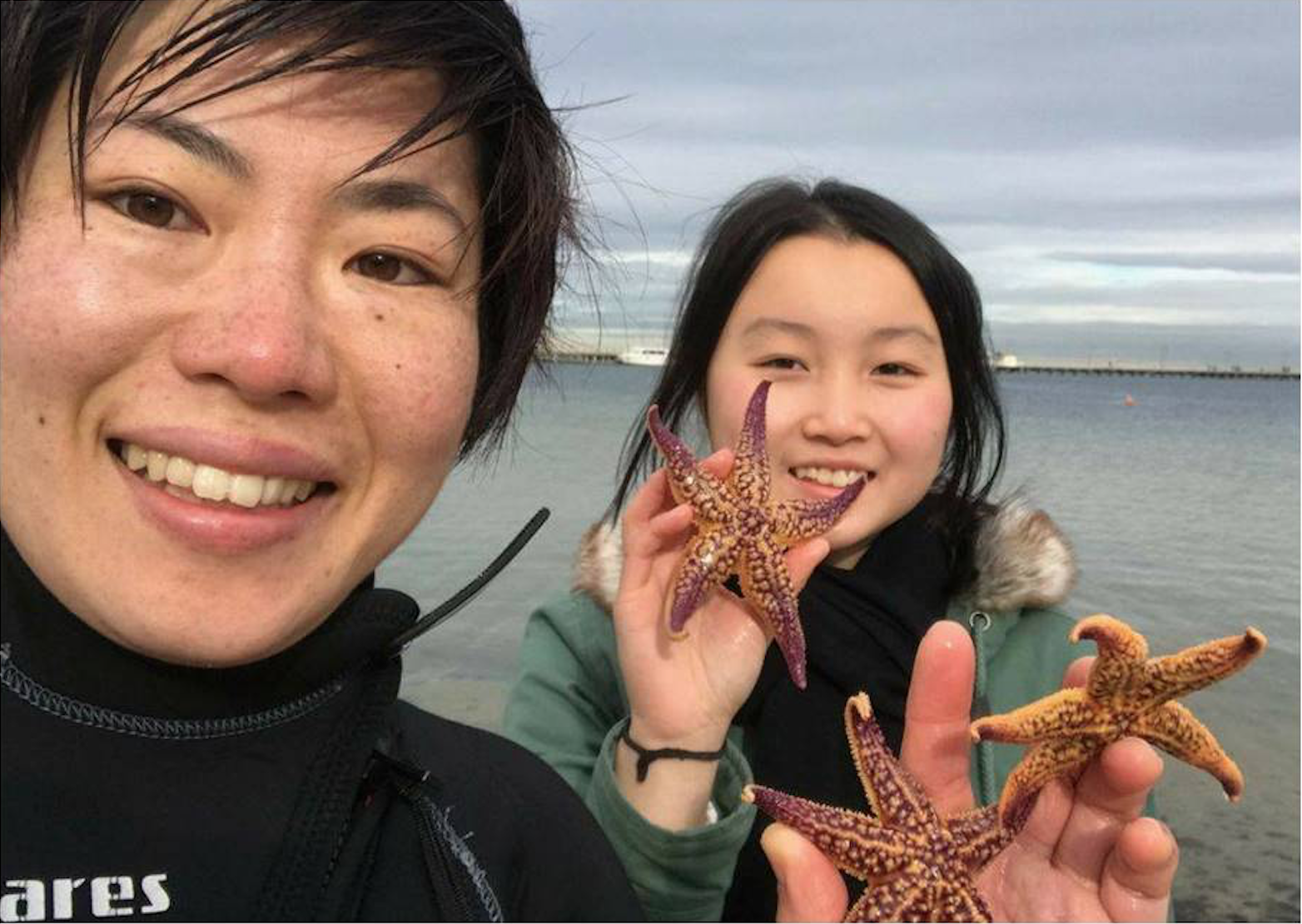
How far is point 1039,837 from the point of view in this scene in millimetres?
2105

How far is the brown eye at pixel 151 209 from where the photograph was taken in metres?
1.48

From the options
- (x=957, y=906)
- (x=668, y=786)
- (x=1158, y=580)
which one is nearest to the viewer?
(x=957, y=906)

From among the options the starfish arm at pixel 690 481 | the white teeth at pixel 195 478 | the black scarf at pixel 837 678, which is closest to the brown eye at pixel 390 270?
the white teeth at pixel 195 478

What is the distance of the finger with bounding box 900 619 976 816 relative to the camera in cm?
211

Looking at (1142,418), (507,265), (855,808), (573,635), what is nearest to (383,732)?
(507,265)

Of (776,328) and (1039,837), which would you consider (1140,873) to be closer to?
(1039,837)

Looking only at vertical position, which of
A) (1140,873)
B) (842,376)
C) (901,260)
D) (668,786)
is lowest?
(668,786)

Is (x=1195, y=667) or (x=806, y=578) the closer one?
(x=1195, y=667)

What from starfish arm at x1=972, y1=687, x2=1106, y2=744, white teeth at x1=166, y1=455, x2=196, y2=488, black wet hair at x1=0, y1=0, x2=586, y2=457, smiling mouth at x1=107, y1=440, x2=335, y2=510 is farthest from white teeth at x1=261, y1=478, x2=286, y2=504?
starfish arm at x1=972, y1=687, x2=1106, y2=744

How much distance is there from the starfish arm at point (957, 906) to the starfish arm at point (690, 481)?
3.71ft

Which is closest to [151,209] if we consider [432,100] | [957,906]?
[432,100]

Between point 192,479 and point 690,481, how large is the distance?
1.56 m

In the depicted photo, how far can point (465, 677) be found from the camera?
9180 millimetres

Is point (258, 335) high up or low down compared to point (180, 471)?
up
